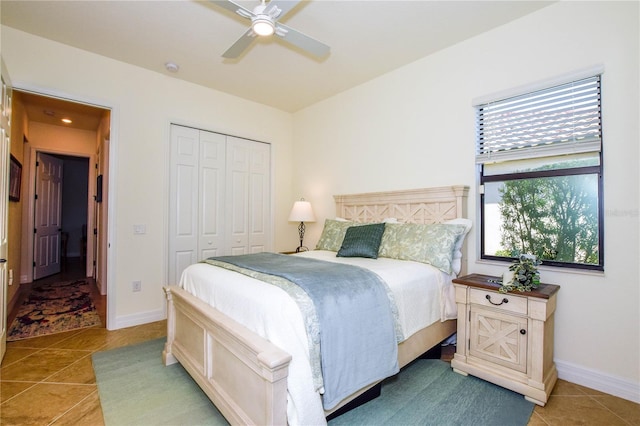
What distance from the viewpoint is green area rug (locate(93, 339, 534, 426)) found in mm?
1782

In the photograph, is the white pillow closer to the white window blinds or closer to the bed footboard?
the white window blinds

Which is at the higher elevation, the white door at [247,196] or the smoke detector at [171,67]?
the smoke detector at [171,67]

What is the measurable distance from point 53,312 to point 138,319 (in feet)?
3.87

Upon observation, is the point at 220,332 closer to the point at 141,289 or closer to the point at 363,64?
the point at 141,289

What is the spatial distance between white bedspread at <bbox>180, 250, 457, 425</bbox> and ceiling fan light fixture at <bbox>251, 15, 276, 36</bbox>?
1.67 m

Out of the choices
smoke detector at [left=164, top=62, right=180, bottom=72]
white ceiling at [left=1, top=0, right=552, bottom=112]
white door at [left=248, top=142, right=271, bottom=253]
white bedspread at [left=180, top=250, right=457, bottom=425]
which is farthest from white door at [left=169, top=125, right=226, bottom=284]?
white bedspread at [left=180, top=250, right=457, bottom=425]

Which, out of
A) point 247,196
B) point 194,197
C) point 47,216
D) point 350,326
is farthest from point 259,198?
point 47,216

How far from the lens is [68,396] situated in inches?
79.0

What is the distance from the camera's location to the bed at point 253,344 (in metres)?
1.38

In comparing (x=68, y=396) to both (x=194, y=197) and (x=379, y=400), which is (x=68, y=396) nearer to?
(x=379, y=400)

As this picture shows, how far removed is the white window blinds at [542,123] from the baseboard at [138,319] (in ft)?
12.6

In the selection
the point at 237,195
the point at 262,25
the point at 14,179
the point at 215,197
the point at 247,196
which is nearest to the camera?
the point at 262,25

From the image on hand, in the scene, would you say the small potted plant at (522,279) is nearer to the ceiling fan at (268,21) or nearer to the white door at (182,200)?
the ceiling fan at (268,21)

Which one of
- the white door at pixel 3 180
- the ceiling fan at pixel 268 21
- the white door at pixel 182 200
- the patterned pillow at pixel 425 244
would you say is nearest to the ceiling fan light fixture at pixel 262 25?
the ceiling fan at pixel 268 21
